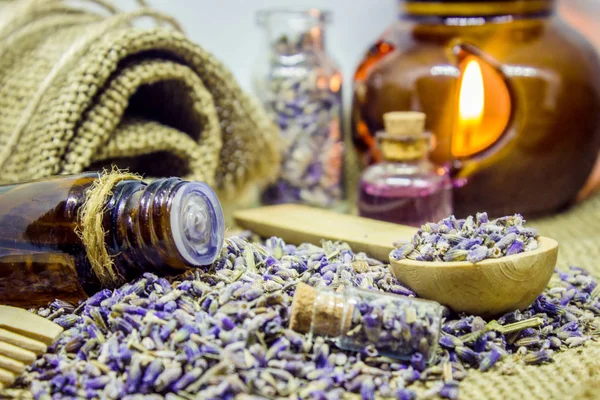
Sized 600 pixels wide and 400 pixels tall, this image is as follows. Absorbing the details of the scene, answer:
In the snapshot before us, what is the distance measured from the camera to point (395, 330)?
69cm

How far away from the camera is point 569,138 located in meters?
1.22

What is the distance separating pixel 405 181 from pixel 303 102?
296mm

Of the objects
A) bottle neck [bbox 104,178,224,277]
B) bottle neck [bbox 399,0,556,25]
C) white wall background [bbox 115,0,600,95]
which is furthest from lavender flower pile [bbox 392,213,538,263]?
white wall background [bbox 115,0,600,95]

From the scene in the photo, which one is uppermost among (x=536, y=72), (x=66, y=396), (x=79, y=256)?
(x=536, y=72)

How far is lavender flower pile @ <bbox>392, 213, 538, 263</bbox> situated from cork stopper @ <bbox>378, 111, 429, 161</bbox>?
271 mm

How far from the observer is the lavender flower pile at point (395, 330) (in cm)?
69

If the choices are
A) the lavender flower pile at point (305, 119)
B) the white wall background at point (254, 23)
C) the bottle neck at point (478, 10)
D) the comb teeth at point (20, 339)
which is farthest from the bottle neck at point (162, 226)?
the white wall background at point (254, 23)

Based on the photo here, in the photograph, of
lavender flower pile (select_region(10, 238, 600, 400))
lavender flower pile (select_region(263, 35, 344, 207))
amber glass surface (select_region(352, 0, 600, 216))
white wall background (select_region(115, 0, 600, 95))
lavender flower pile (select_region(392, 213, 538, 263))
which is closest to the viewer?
lavender flower pile (select_region(10, 238, 600, 400))

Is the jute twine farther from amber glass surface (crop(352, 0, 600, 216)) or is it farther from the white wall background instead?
the white wall background

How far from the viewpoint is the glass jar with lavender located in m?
1.29

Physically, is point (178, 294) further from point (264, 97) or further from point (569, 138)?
point (569, 138)

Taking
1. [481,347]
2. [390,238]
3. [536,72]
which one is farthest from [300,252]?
[536,72]

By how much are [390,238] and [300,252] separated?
0.13m

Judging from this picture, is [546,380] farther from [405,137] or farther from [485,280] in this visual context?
[405,137]
